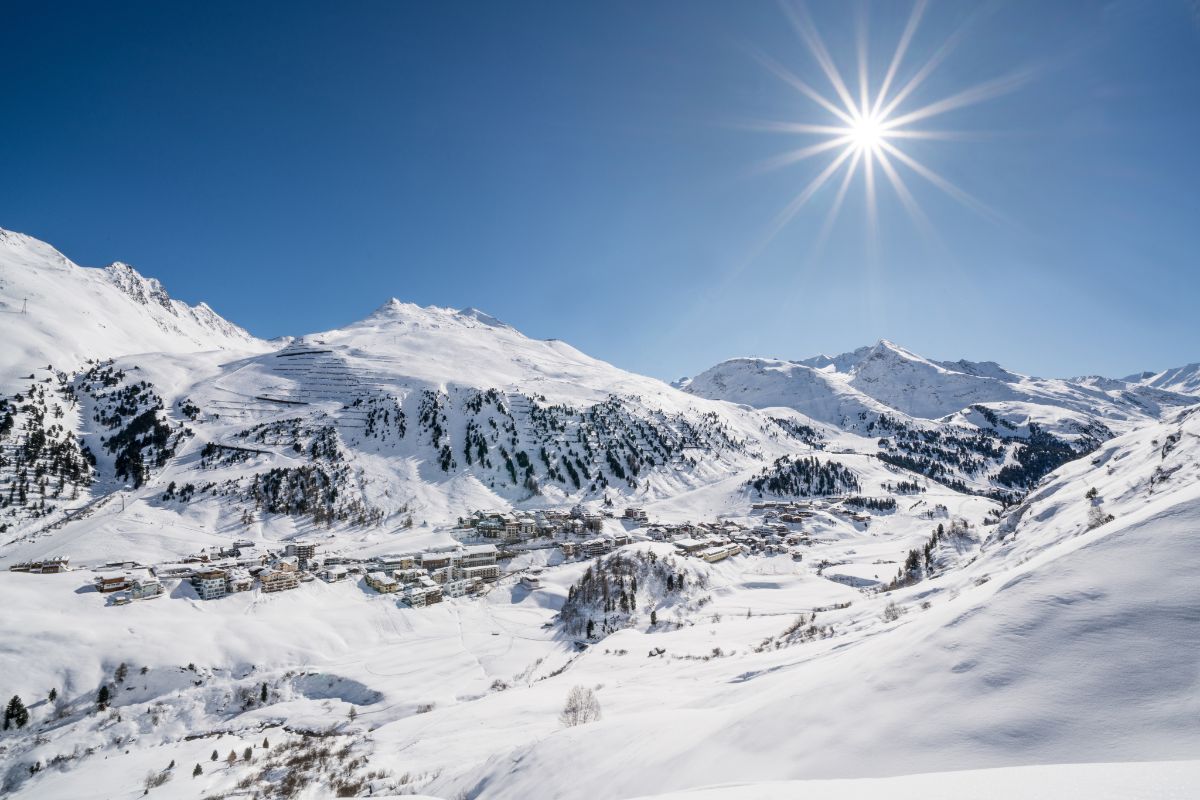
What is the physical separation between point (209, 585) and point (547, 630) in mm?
40814

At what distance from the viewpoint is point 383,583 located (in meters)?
66.4

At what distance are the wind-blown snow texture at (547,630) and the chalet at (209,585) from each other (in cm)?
139

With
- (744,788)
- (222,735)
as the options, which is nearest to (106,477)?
(222,735)

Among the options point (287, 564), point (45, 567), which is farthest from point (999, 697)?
point (45, 567)

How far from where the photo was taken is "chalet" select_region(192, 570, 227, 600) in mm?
56812

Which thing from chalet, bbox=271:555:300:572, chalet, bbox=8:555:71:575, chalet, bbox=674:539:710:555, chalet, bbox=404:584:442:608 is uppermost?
chalet, bbox=674:539:710:555

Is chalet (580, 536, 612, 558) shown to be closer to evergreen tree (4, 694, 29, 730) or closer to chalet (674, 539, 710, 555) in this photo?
chalet (674, 539, 710, 555)

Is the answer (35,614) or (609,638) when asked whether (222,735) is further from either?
(609,638)

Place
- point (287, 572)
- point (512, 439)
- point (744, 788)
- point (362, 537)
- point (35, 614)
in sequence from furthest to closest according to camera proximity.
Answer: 1. point (512, 439)
2. point (362, 537)
3. point (287, 572)
4. point (35, 614)
5. point (744, 788)

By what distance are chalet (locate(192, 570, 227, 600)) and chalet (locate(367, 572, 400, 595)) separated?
16516 millimetres

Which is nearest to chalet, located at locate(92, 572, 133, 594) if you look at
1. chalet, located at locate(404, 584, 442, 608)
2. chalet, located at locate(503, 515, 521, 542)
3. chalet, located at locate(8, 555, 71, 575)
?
chalet, located at locate(8, 555, 71, 575)

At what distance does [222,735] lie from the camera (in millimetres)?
36344

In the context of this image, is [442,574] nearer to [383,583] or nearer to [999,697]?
[383,583]

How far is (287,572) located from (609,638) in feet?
149
